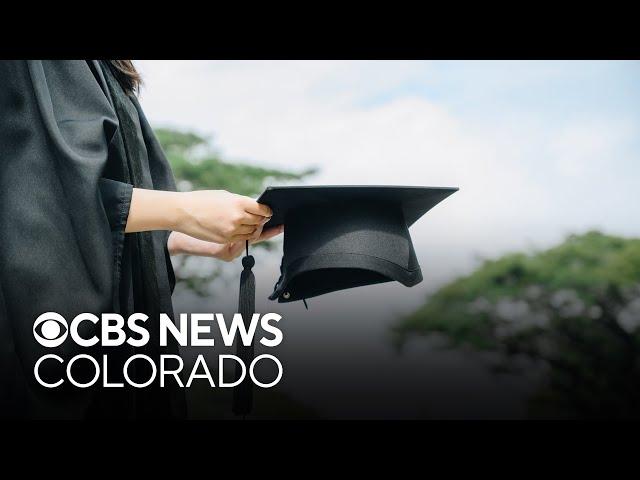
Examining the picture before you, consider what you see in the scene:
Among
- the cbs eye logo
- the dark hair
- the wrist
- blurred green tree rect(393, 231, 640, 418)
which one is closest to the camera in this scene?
the cbs eye logo

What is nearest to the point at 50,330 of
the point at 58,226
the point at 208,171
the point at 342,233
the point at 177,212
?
the point at 58,226

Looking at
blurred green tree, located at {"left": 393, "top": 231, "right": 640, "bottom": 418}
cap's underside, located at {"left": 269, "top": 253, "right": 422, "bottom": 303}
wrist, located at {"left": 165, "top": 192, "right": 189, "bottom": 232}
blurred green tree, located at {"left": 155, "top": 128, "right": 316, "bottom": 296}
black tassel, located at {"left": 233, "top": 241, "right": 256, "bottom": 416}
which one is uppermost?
blurred green tree, located at {"left": 155, "top": 128, "right": 316, "bottom": 296}

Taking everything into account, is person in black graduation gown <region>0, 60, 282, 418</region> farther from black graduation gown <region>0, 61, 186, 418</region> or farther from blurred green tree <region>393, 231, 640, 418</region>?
blurred green tree <region>393, 231, 640, 418</region>

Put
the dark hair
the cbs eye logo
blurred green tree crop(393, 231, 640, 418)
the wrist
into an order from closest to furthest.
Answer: the cbs eye logo → the wrist → the dark hair → blurred green tree crop(393, 231, 640, 418)

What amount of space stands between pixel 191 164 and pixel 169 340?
28.8 feet

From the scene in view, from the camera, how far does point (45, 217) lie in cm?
140

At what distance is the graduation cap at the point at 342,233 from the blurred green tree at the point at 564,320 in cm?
798

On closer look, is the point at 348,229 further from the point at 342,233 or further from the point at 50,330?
the point at 50,330

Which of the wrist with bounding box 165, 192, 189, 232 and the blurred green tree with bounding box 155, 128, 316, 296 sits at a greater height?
the blurred green tree with bounding box 155, 128, 316, 296

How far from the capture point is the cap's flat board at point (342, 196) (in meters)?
1.66

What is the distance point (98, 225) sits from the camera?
1447 millimetres

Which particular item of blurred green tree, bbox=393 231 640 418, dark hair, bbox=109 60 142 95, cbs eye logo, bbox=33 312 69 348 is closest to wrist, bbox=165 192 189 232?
cbs eye logo, bbox=33 312 69 348

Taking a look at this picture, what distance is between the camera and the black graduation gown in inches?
54.3

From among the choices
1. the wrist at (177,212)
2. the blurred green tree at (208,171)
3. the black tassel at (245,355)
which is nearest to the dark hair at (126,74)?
the wrist at (177,212)
